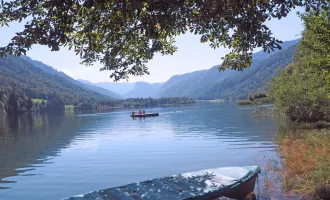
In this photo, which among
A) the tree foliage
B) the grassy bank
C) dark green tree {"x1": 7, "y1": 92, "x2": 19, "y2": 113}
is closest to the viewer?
the grassy bank

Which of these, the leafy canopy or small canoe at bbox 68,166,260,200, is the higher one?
the leafy canopy

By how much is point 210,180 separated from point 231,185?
98 centimetres

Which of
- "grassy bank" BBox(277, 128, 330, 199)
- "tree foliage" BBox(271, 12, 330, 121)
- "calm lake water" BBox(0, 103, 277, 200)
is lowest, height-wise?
"calm lake water" BBox(0, 103, 277, 200)

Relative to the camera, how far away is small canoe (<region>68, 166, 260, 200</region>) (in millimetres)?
12227

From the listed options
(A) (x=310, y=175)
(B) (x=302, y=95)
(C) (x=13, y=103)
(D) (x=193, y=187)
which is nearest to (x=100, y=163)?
(D) (x=193, y=187)

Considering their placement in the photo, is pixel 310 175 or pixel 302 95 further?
pixel 302 95

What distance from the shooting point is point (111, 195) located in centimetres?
1229

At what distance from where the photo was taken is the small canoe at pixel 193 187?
1223cm

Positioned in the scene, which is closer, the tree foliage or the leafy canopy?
the leafy canopy

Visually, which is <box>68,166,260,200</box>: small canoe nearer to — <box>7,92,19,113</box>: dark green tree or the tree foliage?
the tree foliage

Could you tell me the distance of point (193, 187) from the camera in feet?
43.5

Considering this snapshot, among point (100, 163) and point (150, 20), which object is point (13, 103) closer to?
point (100, 163)

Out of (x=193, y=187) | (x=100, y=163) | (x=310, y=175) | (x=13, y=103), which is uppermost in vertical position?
(x=13, y=103)

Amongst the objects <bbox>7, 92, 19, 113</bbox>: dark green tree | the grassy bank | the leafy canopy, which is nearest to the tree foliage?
the grassy bank
